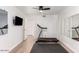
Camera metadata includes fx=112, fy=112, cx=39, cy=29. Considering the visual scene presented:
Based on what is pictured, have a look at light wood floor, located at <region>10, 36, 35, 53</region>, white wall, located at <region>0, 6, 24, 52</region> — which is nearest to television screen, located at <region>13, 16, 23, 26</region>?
white wall, located at <region>0, 6, 24, 52</region>

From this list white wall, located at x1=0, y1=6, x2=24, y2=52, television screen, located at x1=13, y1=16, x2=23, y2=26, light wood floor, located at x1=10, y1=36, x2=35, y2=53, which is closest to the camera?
television screen, located at x1=13, y1=16, x2=23, y2=26

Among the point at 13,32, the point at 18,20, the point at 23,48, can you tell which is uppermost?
the point at 18,20

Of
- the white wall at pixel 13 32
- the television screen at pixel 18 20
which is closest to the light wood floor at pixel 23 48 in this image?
the white wall at pixel 13 32

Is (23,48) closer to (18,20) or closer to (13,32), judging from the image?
(13,32)

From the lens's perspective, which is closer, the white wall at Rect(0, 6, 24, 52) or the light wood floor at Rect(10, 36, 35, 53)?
the light wood floor at Rect(10, 36, 35, 53)

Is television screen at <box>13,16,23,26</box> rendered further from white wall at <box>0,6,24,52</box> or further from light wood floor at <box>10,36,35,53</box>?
light wood floor at <box>10,36,35,53</box>

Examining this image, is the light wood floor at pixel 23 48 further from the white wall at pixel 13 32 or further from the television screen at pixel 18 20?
the television screen at pixel 18 20

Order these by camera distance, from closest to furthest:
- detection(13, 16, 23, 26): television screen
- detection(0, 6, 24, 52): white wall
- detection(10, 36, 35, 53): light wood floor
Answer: detection(13, 16, 23, 26): television screen < detection(10, 36, 35, 53): light wood floor < detection(0, 6, 24, 52): white wall

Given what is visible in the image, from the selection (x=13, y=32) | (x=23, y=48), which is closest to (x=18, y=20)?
(x=13, y=32)
